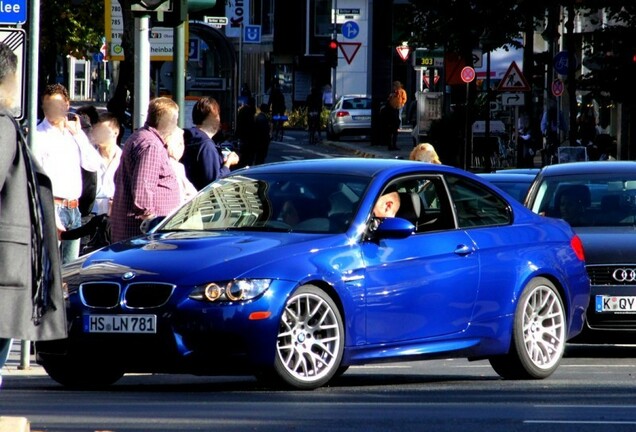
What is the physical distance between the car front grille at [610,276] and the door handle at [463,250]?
2.54 m

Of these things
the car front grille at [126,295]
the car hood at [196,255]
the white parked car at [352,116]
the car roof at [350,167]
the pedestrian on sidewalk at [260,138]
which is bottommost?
the white parked car at [352,116]

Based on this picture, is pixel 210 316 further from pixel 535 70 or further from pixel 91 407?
pixel 535 70

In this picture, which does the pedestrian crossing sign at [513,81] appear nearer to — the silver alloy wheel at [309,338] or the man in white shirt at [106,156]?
the man in white shirt at [106,156]

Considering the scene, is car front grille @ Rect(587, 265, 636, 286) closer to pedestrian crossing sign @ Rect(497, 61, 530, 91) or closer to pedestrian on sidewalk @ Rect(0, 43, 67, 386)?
pedestrian on sidewalk @ Rect(0, 43, 67, 386)

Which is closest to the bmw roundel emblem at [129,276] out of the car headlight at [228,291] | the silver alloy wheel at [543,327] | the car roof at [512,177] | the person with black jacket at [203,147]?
the car headlight at [228,291]

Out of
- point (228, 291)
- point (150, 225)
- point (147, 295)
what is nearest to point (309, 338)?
point (228, 291)

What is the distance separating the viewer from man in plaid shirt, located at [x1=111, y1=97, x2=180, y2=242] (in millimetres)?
13227

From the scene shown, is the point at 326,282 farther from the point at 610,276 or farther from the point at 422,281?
the point at 610,276

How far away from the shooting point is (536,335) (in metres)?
12.0

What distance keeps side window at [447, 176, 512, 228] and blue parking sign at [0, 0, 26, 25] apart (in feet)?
10.2

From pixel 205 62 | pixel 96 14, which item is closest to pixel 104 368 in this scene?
pixel 205 62

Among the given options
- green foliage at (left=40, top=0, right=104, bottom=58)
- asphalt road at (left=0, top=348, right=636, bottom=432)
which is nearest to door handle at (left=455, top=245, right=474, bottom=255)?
asphalt road at (left=0, top=348, right=636, bottom=432)

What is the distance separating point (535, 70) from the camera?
52.2 meters

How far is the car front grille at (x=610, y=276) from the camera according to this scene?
13.9 metres
